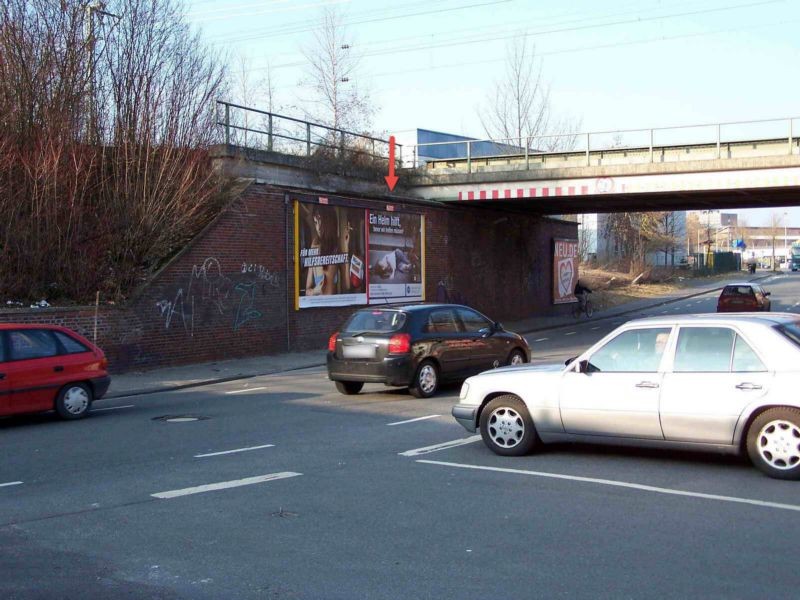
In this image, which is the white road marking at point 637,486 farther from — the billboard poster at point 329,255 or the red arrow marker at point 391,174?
the red arrow marker at point 391,174

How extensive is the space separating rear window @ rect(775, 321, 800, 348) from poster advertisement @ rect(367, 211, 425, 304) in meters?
18.3

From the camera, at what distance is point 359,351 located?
561 inches

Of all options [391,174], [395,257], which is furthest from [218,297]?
[391,174]

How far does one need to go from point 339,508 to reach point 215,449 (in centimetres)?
329

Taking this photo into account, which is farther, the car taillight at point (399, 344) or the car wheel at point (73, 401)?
the car taillight at point (399, 344)

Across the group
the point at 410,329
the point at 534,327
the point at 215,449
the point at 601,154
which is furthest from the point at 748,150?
the point at 215,449

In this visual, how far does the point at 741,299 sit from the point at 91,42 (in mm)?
23673

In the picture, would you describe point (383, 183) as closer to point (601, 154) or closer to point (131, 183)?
point (601, 154)

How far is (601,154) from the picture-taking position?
27906 millimetres

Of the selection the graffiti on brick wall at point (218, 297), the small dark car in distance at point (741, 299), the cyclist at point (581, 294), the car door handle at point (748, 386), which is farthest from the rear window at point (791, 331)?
the cyclist at point (581, 294)

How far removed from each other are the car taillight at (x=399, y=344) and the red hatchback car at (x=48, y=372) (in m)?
4.42

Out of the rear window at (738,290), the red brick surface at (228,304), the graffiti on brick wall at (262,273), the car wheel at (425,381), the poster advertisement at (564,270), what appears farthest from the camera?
the poster advertisement at (564,270)

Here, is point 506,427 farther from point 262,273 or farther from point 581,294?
point 581,294

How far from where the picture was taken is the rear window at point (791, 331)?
7.89m
